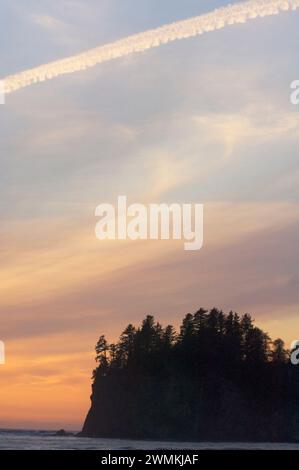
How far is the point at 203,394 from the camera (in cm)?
17838

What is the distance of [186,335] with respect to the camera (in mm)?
198625

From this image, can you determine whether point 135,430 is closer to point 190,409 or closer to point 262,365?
point 190,409

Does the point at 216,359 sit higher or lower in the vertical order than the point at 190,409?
higher

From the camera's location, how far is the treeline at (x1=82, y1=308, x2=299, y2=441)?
176m

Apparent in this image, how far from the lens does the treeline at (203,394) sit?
577 ft

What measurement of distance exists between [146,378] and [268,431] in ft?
103

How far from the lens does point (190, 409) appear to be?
579 ft

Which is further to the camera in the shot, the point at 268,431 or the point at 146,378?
the point at 146,378
